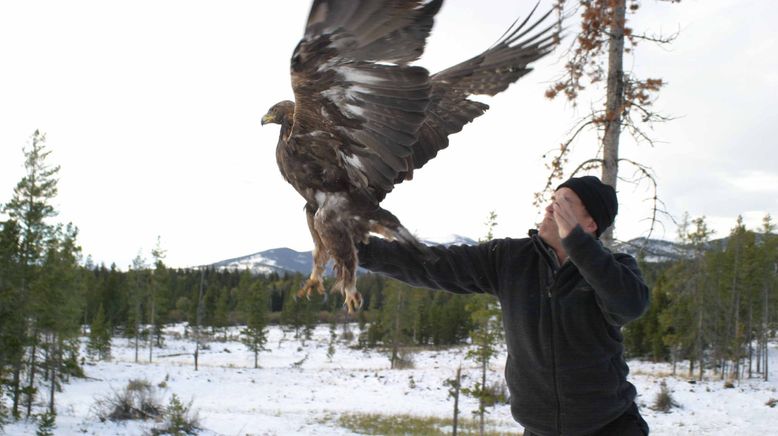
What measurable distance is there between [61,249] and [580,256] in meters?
36.3

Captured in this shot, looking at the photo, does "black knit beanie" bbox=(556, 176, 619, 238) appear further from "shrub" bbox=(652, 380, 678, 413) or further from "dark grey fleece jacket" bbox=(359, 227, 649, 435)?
"shrub" bbox=(652, 380, 678, 413)

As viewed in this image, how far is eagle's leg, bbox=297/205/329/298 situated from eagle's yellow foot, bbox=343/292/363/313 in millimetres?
154

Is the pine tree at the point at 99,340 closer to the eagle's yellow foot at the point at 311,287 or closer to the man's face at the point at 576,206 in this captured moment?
the eagle's yellow foot at the point at 311,287

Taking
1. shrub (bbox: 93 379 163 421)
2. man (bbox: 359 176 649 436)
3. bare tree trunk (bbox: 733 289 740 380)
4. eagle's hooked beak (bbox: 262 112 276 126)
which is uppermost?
eagle's hooked beak (bbox: 262 112 276 126)

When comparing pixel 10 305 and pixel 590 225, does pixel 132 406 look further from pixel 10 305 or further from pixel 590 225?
pixel 590 225

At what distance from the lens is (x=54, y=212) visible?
920 inches

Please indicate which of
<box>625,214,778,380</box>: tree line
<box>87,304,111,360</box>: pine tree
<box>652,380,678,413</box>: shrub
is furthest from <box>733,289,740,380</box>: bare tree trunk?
<box>87,304,111,360</box>: pine tree

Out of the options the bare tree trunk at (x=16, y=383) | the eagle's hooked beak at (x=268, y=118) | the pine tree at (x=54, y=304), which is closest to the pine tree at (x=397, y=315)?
the pine tree at (x=54, y=304)

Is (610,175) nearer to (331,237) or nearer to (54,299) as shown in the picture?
(331,237)

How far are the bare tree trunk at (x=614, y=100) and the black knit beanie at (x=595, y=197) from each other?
17.5 ft

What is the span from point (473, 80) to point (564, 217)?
83.0 inches

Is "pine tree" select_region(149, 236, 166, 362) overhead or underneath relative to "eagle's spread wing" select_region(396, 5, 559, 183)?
underneath

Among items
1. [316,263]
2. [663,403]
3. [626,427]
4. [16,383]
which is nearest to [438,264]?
[316,263]

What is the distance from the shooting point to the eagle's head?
3.18 m
